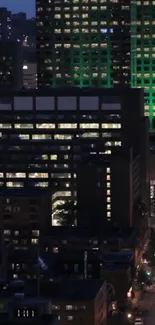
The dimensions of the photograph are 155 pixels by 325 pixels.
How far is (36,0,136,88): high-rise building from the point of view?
78.7m

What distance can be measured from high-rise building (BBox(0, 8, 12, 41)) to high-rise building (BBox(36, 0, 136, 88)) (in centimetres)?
3668

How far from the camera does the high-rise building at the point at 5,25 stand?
118500mm

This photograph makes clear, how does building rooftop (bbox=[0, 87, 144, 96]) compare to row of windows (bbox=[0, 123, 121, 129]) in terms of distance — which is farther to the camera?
building rooftop (bbox=[0, 87, 144, 96])

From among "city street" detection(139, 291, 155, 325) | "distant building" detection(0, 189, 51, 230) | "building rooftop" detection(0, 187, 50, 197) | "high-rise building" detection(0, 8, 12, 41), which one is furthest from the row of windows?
"high-rise building" detection(0, 8, 12, 41)

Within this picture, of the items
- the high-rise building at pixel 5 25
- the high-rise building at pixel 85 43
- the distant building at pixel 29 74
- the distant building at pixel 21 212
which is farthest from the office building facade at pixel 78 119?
the high-rise building at pixel 5 25

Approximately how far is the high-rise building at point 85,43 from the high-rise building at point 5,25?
3668 cm

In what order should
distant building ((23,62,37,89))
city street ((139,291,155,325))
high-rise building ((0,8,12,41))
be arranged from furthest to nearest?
high-rise building ((0,8,12,41)) → distant building ((23,62,37,89)) → city street ((139,291,155,325))

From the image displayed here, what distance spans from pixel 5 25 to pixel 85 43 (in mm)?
42838

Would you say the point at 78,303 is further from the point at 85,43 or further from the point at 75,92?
the point at 85,43

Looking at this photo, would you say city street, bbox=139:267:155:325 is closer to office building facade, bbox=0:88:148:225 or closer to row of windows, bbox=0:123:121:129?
office building facade, bbox=0:88:148:225

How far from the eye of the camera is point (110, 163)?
49.0 m

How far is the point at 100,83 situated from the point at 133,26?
415 cm

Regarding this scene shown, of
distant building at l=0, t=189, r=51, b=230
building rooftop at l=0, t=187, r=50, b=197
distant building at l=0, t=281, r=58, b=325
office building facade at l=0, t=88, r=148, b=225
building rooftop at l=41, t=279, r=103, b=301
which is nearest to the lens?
distant building at l=0, t=281, r=58, b=325

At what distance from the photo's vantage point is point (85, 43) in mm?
80125
